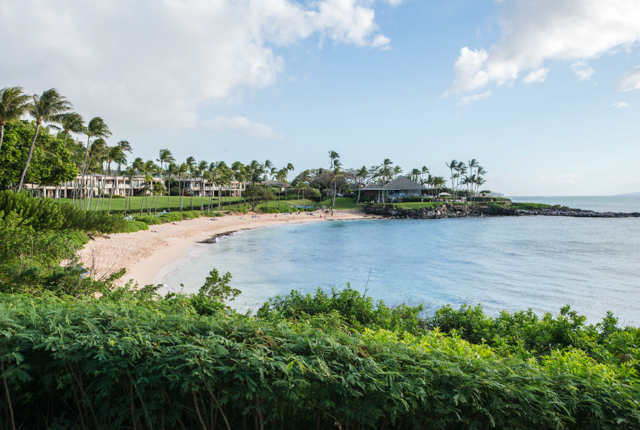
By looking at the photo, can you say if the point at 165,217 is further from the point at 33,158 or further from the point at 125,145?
the point at 33,158

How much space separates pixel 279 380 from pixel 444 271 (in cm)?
2369

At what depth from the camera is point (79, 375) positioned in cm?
327

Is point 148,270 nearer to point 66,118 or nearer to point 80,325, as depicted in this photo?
point 80,325

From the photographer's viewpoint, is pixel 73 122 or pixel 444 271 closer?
pixel 444 271

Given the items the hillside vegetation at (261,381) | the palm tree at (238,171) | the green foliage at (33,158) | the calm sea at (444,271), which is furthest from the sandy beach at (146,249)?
the palm tree at (238,171)

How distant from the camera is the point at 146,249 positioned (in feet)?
81.9

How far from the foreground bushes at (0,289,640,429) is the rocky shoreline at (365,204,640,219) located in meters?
74.9

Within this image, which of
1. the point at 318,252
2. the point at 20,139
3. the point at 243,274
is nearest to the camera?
the point at 243,274

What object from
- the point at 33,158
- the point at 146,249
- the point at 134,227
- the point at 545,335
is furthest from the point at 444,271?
the point at 33,158

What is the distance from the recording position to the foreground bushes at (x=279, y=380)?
2873mm

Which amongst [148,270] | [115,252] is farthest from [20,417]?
[115,252]

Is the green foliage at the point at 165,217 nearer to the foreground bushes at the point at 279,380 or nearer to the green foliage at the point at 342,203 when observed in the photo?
the green foliage at the point at 342,203

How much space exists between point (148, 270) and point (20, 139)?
2111 centimetres

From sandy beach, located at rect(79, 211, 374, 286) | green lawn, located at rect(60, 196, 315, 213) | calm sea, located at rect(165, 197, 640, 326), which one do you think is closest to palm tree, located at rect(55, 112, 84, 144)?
sandy beach, located at rect(79, 211, 374, 286)
